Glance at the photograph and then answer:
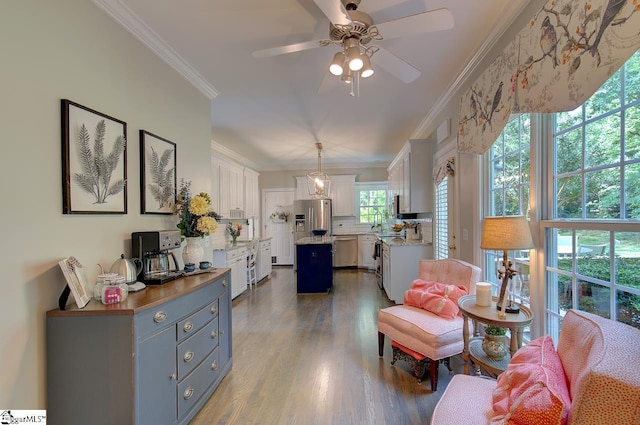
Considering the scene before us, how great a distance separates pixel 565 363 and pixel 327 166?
21.0 feet

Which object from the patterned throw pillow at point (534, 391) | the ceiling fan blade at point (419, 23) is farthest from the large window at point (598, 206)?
the ceiling fan blade at point (419, 23)

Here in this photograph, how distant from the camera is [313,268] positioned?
16.2 ft

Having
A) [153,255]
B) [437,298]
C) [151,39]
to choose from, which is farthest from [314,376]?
[151,39]

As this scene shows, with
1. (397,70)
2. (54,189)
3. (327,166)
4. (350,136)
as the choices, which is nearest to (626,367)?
(397,70)

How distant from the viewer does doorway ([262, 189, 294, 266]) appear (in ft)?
24.6

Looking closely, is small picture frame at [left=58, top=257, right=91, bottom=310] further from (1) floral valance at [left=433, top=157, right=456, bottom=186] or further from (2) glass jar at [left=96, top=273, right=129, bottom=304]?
(1) floral valance at [left=433, top=157, right=456, bottom=186]

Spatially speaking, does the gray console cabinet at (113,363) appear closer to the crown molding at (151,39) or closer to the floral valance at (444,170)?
the crown molding at (151,39)

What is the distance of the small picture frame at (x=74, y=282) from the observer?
55.7 inches

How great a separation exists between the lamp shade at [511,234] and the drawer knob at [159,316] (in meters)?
1.98

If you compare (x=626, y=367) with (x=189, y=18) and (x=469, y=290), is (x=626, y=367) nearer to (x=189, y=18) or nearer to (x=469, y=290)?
(x=469, y=290)

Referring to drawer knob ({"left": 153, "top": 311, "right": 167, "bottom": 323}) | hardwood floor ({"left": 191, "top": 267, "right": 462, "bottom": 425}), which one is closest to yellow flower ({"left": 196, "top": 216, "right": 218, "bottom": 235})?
drawer knob ({"left": 153, "top": 311, "right": 167, "bottom": 323})

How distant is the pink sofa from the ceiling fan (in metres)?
1.55

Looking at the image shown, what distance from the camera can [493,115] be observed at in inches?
79.7

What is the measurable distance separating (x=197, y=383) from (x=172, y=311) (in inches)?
25.1
